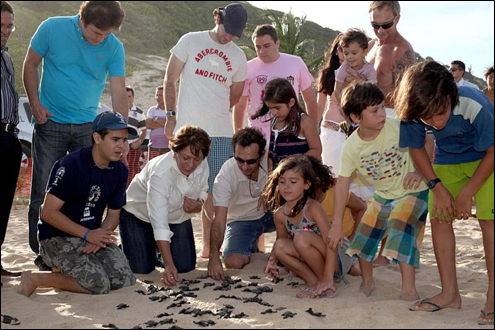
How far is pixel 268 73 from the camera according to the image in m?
5.68

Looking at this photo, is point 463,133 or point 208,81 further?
point 208,81

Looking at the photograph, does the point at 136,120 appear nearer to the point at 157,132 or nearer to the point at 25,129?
the point at 157,132

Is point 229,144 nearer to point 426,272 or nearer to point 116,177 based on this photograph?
point 116,177

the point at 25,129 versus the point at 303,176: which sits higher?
the point at 25,129

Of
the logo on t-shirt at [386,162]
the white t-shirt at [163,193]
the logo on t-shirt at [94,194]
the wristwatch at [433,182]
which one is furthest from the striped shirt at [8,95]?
the wristwatch at [433,182]

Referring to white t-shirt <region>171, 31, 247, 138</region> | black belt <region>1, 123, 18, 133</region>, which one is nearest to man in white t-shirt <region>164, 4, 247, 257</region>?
white t-shirt <region>171, 31, 247, 138</region>

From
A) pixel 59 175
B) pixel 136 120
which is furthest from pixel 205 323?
pixel 136 120

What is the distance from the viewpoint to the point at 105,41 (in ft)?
16.5

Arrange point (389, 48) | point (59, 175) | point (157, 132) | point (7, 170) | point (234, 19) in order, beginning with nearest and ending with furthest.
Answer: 1. point (7, 170)
2. point (59, 175)
3. point (234, 19)
4. point (389, 48)
5. point (157, 132)

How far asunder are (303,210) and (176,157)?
107 centimetres

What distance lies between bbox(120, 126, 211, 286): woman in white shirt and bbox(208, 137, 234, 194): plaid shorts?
0.49 metres

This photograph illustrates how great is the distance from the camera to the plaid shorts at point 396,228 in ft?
12.8

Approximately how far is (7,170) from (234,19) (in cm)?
229

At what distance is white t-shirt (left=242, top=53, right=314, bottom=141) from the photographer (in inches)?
222
